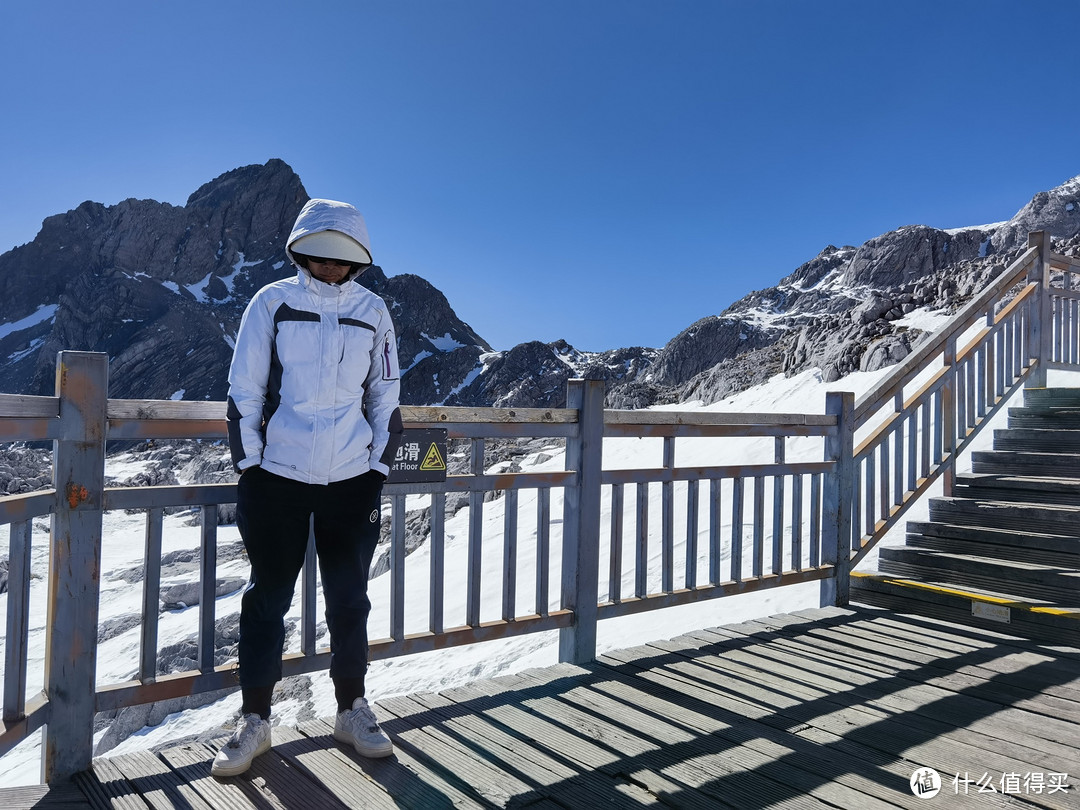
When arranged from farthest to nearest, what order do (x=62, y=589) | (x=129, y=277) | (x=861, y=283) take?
(x=129, y=277) < (x=861, y=283) < (x=62, y=589)

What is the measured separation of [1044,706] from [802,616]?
163 cm

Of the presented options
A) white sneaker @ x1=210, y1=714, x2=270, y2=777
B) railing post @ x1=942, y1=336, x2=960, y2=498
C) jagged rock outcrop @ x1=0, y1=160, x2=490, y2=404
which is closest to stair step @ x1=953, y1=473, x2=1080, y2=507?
railing post @ x1=942, y1=336, x2=960, y2=498

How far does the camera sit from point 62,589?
2.45 metres

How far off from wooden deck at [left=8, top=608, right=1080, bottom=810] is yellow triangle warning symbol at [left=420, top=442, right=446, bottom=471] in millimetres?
1022

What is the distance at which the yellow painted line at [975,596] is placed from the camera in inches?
163

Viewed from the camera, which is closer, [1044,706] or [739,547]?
[1044,706]

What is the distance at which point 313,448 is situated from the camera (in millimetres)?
2471

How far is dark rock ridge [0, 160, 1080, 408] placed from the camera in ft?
344

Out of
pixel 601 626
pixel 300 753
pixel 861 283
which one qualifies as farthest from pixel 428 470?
pixel 861 283

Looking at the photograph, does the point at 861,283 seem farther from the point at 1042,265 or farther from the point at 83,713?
the point at 83,713

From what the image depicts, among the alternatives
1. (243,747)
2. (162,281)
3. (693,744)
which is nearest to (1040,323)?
(693,744)

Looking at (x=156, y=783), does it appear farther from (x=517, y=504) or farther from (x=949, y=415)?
(x=949, y=415)

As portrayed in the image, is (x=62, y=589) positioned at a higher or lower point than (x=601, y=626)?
higher

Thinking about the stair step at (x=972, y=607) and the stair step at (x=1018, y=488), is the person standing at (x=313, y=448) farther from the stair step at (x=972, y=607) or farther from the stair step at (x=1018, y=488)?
the stair step at (x=1018, y=488)
